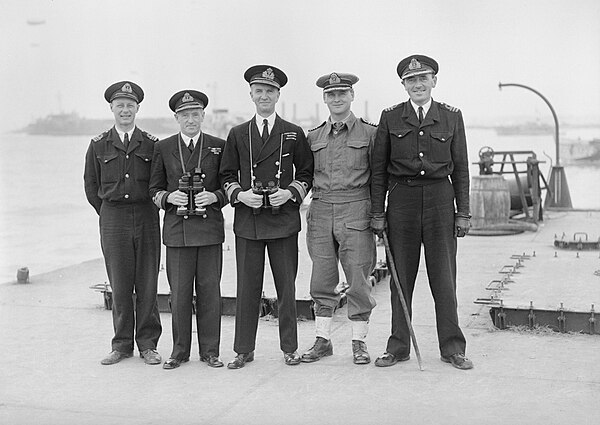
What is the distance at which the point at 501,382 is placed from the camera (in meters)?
3.95

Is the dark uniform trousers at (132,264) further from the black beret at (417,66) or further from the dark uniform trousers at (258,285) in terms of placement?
the black beret at (417,66)

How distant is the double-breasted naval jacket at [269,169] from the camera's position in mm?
4277

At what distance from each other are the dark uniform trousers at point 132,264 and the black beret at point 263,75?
87cm

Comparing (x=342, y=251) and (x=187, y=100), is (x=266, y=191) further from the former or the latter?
(x=187, y=100)

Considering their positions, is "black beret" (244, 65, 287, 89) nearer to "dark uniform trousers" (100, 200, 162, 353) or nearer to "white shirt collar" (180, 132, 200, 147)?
"white shirt collar" (180, 132, 200, 147)

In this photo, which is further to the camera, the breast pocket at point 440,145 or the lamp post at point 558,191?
the lamp post at point 558,191

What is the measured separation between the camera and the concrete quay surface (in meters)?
3.51

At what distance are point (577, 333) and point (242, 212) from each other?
2114mm

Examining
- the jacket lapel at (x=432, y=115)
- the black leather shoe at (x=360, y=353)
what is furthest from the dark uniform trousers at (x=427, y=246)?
the jacket lapel at (x=432, y=115)

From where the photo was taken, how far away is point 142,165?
4422 mm

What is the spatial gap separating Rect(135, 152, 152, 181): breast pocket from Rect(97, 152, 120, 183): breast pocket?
10 centimetres

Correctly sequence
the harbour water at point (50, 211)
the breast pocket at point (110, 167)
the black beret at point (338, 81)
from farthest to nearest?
the harbour water at point (50, 211) → the breast pocket at point (110, 167) → the black beret at point (338, 81)

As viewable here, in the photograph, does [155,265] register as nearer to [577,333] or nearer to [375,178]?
[375,178]

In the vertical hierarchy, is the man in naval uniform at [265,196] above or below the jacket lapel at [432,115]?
below
